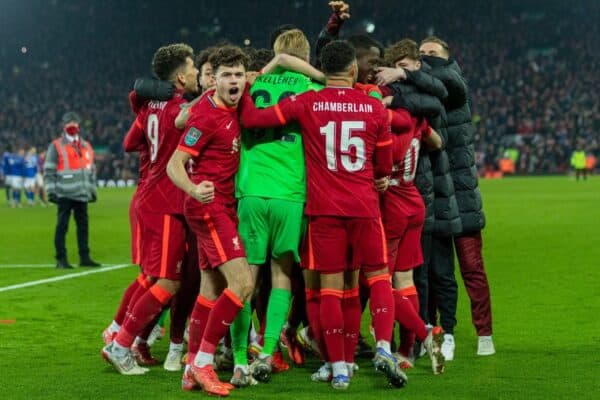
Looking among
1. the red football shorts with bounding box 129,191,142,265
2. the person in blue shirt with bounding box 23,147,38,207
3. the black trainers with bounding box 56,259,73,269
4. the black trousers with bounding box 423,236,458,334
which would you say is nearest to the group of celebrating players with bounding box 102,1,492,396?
the red football shorts with bounding box 129,191,142,265

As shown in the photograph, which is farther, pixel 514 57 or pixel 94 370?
pixel 514 57

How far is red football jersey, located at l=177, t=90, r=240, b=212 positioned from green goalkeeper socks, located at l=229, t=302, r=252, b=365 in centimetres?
73

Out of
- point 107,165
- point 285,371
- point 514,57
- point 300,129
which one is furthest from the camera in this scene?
point 514,57

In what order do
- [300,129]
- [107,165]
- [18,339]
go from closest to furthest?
[300,129], [18,339], [107,165]

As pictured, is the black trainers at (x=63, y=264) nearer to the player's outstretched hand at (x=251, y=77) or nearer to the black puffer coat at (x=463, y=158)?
the black puffer coat at (x=463, y=158)

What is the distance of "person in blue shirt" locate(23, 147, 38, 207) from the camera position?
104 ft

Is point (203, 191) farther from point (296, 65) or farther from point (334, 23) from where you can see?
point (334, 23)

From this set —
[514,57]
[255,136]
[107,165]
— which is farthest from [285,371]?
[514,57]

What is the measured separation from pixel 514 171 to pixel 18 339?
45564 millimetres

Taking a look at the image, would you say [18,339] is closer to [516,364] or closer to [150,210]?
[150,210]

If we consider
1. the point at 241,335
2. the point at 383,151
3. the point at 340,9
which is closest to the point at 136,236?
the point at 241,335

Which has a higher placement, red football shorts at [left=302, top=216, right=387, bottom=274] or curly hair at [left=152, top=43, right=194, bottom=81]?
curly hair at [left=152, top=43, right=194, bottom=81]

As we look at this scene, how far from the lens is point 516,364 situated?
7117mm

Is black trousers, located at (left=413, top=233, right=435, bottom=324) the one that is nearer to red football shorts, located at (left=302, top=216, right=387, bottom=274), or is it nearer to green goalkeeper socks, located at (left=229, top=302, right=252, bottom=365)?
red football shorts, located at (left=302, top=216, right=387, bottom=274)
